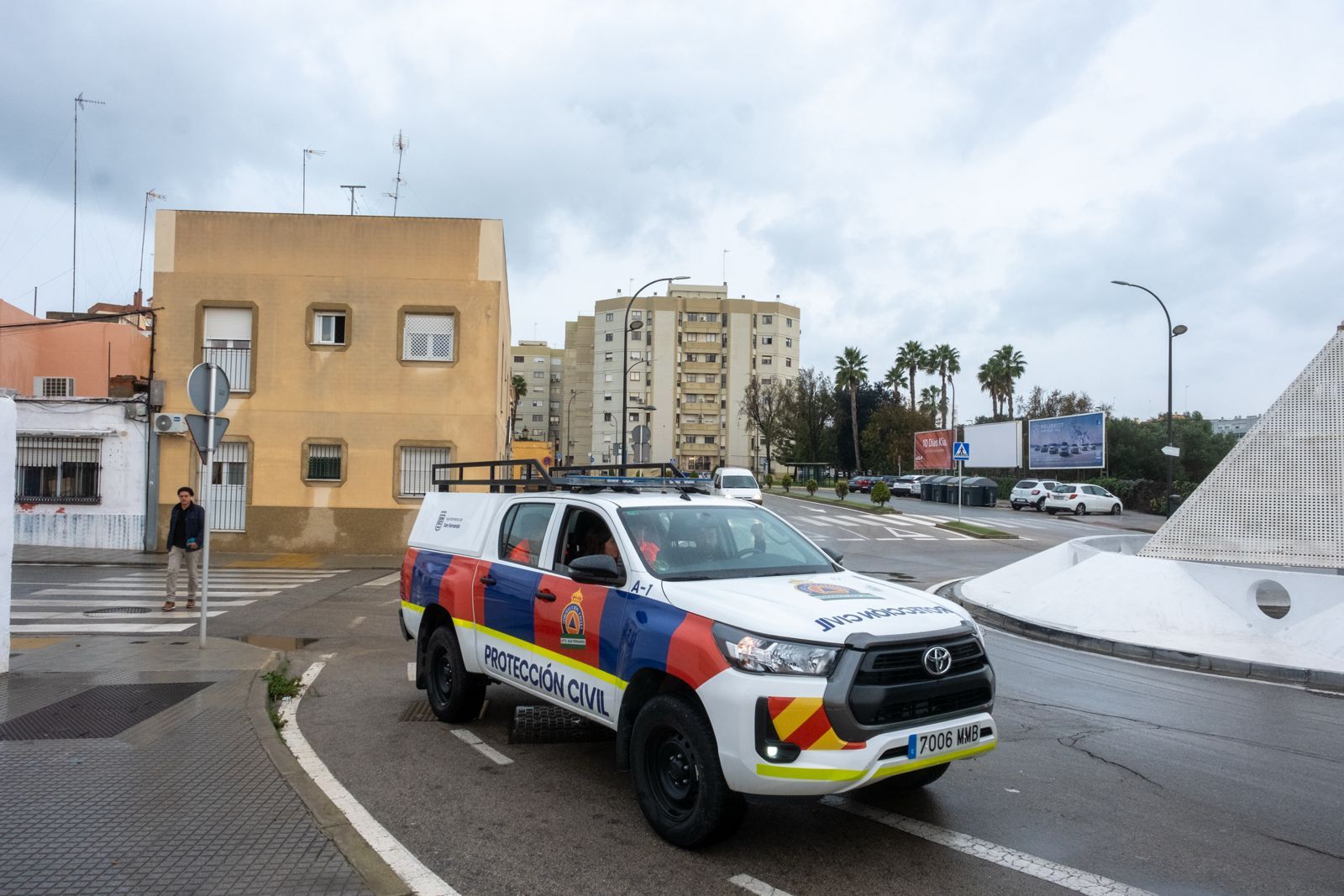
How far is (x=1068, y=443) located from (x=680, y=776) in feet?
176

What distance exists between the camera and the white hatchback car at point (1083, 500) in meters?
43.3

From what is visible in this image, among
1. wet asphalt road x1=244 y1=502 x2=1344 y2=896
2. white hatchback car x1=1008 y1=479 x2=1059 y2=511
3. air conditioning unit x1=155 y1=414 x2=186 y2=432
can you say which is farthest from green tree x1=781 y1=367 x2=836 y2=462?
wet asphalt road x1=244 y1=502 x2=1344 y2=896

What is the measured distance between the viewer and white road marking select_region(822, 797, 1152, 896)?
159 inches

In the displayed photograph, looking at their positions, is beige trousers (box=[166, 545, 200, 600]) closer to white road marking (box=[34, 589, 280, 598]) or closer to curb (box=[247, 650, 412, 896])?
white road marking (box=[34, 589, 280, 598])

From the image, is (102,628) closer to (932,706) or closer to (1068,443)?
(932,706)

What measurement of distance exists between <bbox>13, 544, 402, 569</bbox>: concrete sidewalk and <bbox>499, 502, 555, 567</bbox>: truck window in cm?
1353

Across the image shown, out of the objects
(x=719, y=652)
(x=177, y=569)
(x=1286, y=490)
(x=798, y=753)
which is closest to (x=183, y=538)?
(x=177, y=569)

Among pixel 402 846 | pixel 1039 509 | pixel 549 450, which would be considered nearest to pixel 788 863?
pixel 402 846

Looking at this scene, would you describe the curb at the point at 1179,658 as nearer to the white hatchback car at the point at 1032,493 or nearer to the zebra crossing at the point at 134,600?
the zebra crossing at the point at 134,600

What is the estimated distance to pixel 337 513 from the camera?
21.8m

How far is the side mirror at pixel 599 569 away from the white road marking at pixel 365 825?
161cm

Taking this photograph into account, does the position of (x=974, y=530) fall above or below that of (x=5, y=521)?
below

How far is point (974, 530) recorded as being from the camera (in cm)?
2994

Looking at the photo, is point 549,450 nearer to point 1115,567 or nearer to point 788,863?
point 1115,567
